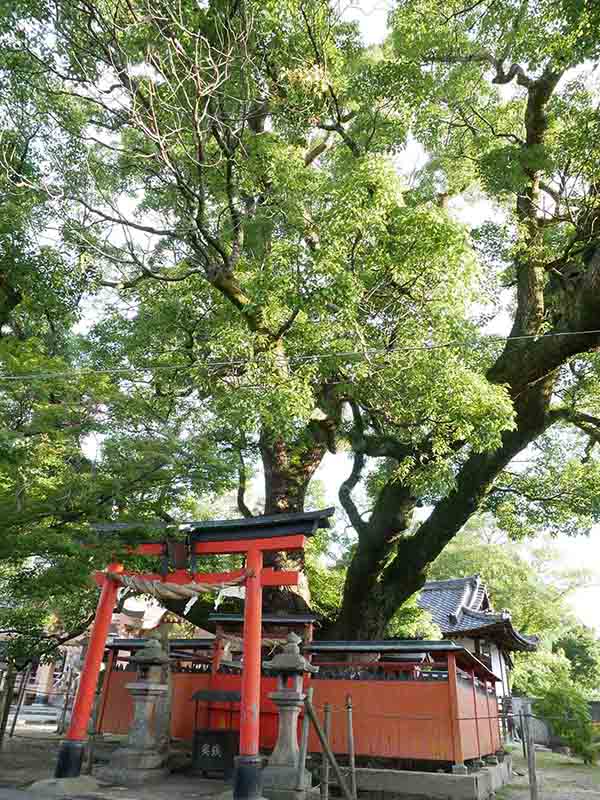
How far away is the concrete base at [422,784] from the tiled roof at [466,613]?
9.51 metres

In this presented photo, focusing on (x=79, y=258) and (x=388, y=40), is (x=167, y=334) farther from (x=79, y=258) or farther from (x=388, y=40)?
(x=388, y=40)

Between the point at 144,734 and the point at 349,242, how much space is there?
807 centimetres

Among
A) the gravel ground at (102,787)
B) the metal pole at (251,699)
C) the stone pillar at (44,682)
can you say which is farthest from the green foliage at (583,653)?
the metal pole at (251,699)

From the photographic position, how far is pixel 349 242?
328 inches

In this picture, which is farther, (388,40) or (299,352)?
(388,40)

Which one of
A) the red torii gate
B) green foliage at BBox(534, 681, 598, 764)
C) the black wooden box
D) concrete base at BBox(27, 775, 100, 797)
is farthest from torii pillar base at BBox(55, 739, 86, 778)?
green foliage at BBox(534, 681, 598, 764)

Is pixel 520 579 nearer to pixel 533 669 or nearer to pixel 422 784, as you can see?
pixel 533 669

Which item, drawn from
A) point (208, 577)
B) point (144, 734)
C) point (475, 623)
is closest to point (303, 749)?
point (208, 577)

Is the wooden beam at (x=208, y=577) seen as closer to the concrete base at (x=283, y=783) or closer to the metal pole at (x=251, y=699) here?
the metal pole at (x=251, y=699)

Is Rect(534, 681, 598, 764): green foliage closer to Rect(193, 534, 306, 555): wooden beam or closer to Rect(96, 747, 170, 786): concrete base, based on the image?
Rect(96, 747, 170, 786): concrete base

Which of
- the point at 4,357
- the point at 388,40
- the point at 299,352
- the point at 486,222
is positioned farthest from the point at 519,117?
the point at 4,357

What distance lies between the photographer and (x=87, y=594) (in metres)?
12.0

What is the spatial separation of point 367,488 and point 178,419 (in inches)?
196

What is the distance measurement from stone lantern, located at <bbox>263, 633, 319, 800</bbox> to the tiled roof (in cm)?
1076
